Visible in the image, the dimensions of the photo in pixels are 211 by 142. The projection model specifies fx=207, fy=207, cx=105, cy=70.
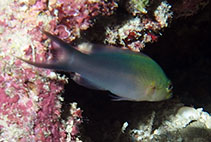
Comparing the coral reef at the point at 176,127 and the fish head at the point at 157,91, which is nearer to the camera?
the fish head at the point at 157,91

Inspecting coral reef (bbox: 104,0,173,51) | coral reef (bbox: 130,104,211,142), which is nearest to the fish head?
coral reef (bbox: 104,0,173,51)

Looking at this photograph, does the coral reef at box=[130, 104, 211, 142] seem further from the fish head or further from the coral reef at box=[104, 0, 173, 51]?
the coral reef at box=[104, 0, 173, 51]

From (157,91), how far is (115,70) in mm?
628

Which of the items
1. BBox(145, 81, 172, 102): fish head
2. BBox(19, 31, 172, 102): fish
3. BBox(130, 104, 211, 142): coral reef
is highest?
BBox(19, 31, 172, 102): fish

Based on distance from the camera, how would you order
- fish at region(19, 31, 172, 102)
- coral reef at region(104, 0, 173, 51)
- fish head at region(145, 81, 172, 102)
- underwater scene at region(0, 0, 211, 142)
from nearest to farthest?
1. fish at region(19, 31, 172, 102)
2. underwater scene at region(0, 0, 211, 142)
3. fish head at region(145, 81, 172, 102)
4. coral reef at region(104, 0, 173, 51)

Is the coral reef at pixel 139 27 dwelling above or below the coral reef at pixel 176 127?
above

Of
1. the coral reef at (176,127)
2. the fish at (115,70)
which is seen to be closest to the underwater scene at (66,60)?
the fish at (115,70)

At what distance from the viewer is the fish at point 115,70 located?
70.7 inches

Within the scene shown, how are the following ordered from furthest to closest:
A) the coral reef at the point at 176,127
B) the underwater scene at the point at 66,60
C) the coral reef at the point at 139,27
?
the coral reef at the point at 176,127
the coral reef at the point at 139,27
the underwater scene at the point at 66,60

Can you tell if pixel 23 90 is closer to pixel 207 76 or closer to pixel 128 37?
pixel 128 37

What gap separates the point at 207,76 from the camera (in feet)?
19.5

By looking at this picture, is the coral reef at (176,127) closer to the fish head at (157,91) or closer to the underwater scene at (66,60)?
the fish head at (157,91)

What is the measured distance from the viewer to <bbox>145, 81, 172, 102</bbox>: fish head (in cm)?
227

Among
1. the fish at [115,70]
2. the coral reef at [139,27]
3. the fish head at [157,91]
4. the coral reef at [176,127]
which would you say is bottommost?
the coral reef at [176,127]
